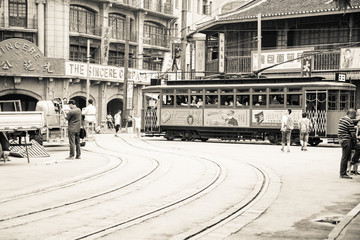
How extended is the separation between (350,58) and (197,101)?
9.39 metres

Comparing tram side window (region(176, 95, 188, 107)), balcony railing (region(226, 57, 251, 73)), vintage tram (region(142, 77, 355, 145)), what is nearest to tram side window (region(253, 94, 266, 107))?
vintage tram (region(142, 77, 355, 145))

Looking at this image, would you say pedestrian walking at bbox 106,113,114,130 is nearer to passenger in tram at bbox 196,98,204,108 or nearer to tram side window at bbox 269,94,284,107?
passenger in tram at bbox 196,98,204,108

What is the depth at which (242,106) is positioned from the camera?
95.1 ft

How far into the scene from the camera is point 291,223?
333 inches

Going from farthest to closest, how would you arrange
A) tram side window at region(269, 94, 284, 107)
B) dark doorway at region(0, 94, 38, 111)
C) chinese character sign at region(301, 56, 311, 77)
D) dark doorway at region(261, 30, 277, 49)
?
dark doorway at region(0, 94, 38, 111) → dark doorway at region(261, 30, 277, 49) → chinese character sign at region(301, 56, 311, 77) → tram side window at region(269, 94, 284, 107)

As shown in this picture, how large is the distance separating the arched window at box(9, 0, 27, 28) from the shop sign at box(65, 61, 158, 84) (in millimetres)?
4755

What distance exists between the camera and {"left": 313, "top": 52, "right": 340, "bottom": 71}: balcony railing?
3381cm

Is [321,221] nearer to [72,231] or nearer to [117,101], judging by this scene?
[72,231]

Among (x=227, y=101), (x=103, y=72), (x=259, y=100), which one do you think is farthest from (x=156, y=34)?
(x=259, y=100)

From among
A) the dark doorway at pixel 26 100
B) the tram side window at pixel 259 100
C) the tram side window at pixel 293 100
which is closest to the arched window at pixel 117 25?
the dark doorway at pixel 26 100

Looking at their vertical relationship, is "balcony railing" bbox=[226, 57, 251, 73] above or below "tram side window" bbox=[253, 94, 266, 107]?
above

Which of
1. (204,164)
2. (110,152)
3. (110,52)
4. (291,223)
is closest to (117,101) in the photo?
(110,52)

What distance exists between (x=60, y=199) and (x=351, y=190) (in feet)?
19.8

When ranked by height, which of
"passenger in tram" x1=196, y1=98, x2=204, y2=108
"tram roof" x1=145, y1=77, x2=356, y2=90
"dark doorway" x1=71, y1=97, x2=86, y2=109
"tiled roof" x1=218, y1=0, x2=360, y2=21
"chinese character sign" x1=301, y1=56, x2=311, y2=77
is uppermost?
"tiled roof" x1=218, y1=0, x2=360, y2=21
